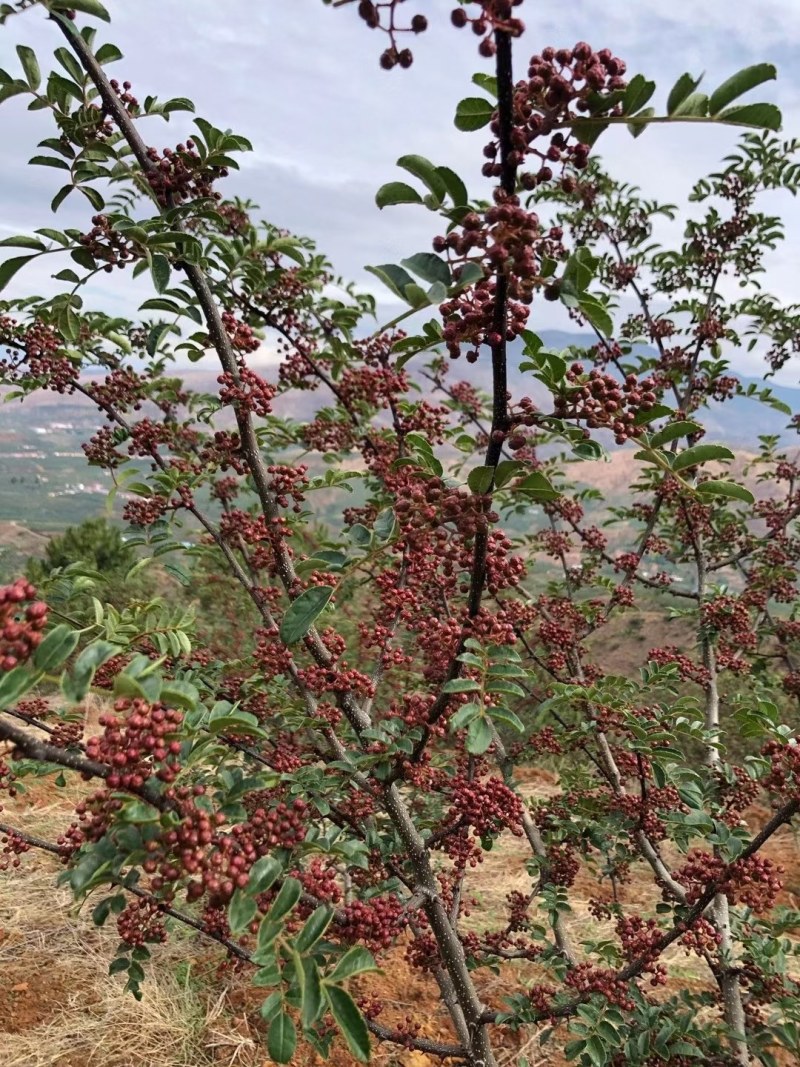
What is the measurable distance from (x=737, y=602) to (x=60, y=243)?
4980 mm

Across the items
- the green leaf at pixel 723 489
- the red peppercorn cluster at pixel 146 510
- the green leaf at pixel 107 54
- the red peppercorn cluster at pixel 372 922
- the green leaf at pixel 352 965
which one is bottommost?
the red peppercorn cluster at pixel 372 922

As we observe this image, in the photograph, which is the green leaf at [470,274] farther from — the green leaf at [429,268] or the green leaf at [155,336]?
the green leaf at [155,336]

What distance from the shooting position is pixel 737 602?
5.03 metres

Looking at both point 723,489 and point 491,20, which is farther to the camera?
point 723,489

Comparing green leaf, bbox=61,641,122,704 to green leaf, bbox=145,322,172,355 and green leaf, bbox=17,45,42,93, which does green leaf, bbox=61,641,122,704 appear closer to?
green leaf, bbox=145,322,172,355

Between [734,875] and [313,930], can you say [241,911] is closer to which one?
[313,930]

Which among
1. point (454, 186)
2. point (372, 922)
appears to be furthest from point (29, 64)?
point (372, 922)

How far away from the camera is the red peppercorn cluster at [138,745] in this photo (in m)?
1.57

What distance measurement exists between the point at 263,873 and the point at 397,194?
1.71 meters

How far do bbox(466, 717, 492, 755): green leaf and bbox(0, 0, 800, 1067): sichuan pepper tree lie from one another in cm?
1

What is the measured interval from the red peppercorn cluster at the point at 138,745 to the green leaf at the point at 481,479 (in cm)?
100

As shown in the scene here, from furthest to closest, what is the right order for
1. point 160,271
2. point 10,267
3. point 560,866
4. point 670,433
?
point 560,866 → point 160,271 → point 10,267 → point 670,433

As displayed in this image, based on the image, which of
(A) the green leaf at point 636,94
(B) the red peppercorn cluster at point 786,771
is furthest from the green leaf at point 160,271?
(B) the red peppercorn cluster at point 786,771

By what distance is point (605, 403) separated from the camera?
1600 mm
